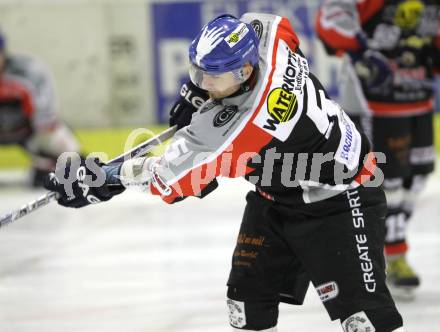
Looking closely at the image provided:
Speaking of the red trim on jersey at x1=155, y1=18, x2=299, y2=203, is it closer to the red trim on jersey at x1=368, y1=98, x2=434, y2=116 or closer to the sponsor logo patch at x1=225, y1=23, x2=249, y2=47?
the sponsor logo patch at x1=225, y1=23, x2=249, y2=47

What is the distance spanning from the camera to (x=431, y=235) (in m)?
5.11

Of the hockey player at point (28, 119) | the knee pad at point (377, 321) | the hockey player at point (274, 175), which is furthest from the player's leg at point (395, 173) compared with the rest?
the hockey player at point (28, 119)

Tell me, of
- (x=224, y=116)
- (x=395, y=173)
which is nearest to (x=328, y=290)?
(x=224, y=116)

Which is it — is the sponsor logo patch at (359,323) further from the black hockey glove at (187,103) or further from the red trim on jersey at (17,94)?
the red trim on jersey at (17,94)

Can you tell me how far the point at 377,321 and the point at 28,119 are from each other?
489 cm

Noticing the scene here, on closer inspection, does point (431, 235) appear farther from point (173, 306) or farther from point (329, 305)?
point (329, 305)

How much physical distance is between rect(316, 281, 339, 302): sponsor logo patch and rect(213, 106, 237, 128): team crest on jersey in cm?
55

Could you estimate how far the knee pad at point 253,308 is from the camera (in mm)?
2945

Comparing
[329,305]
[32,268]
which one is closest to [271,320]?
[329,305]

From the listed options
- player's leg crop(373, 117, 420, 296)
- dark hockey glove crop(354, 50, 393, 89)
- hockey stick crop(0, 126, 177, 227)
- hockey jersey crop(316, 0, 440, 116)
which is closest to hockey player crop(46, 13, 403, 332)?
hockey stick crop(0, 126, 177, 227)

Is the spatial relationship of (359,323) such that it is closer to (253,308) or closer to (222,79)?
(253,308)

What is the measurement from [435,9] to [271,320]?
1845 millimetres

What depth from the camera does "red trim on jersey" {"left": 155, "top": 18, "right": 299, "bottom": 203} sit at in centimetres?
265

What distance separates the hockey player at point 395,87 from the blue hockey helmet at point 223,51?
1.44 metres
